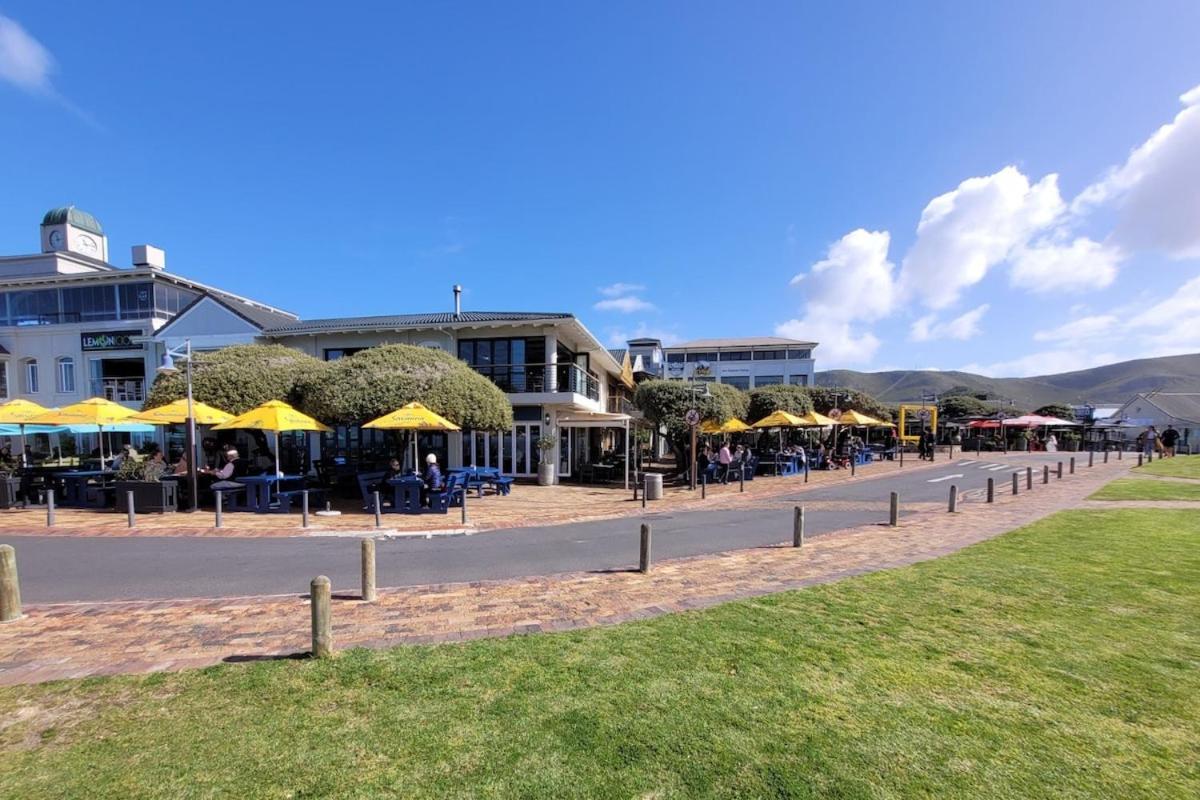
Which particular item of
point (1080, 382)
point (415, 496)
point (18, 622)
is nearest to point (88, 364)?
point (415, 496)

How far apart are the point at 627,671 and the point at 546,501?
10.8 metres

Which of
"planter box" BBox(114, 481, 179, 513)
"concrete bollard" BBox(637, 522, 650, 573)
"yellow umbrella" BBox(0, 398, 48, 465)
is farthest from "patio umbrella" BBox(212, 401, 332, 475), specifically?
"concrete bollard" BBox(637, 522, 650, 573)

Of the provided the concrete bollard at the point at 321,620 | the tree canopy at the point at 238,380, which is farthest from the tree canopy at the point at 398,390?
the concrete bollard at the point at 321,620

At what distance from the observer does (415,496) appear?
12.3m

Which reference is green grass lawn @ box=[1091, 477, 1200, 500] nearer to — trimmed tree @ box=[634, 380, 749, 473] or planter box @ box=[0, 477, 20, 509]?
trimmed tree @ box=[634, 380, 749, 473]

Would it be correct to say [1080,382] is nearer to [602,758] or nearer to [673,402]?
[673,402]

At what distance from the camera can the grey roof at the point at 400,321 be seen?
20255mm

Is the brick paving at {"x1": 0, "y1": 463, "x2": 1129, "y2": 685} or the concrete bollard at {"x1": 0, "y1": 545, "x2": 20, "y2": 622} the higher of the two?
the concrete bollard at {"x1": 0, "y1": 545, "x2": 20, "y2": 622}

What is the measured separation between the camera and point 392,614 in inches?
217

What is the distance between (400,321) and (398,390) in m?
9.38

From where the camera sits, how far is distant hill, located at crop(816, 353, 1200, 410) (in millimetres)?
117438

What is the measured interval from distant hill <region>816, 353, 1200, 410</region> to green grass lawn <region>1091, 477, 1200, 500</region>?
9785 cm

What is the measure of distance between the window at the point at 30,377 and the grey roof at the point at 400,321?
53.6 ft

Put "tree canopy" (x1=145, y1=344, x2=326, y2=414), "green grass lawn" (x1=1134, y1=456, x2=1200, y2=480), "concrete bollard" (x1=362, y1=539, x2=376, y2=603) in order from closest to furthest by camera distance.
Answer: "concrete bollard" (x1=362, y1=539, x2=376, y2=603) < "tree canopy" (x1=145, y1=344, x2=326, y2=414) < "green grass lawn" (x1=1134, y1=456, x2=1200, y2=480)
